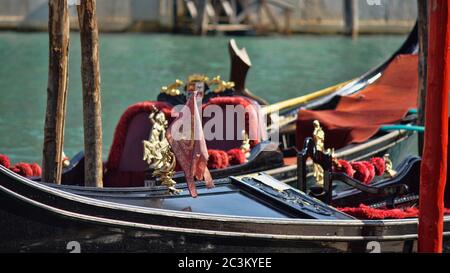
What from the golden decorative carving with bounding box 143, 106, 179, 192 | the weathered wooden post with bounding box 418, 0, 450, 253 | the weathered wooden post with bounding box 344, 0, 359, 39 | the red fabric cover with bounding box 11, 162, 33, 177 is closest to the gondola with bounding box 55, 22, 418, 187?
the red fabric cover with bounding box 11, 162, 33, 177

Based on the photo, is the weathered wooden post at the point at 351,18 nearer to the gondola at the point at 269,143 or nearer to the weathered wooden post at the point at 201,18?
the weathered wooden post at the point at 201,18

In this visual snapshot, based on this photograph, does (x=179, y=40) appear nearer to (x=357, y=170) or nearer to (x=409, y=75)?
(x=409, y=75)

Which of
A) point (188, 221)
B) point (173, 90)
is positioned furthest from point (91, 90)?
point (188, 221)

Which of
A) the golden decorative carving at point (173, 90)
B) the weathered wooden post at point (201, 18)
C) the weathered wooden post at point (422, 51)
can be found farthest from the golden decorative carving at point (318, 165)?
the weathered wooden post at point (201, 18)

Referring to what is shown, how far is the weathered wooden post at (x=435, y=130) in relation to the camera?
10.0 ft

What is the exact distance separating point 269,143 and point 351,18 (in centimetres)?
1426

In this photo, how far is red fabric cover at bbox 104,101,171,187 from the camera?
4.60m

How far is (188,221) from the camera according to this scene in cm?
315

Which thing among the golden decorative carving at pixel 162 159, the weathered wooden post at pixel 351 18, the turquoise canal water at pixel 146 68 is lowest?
the turquoise canal water at pixel 146 68

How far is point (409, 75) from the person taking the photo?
6.30 metres

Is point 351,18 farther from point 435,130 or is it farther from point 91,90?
point 435,130
